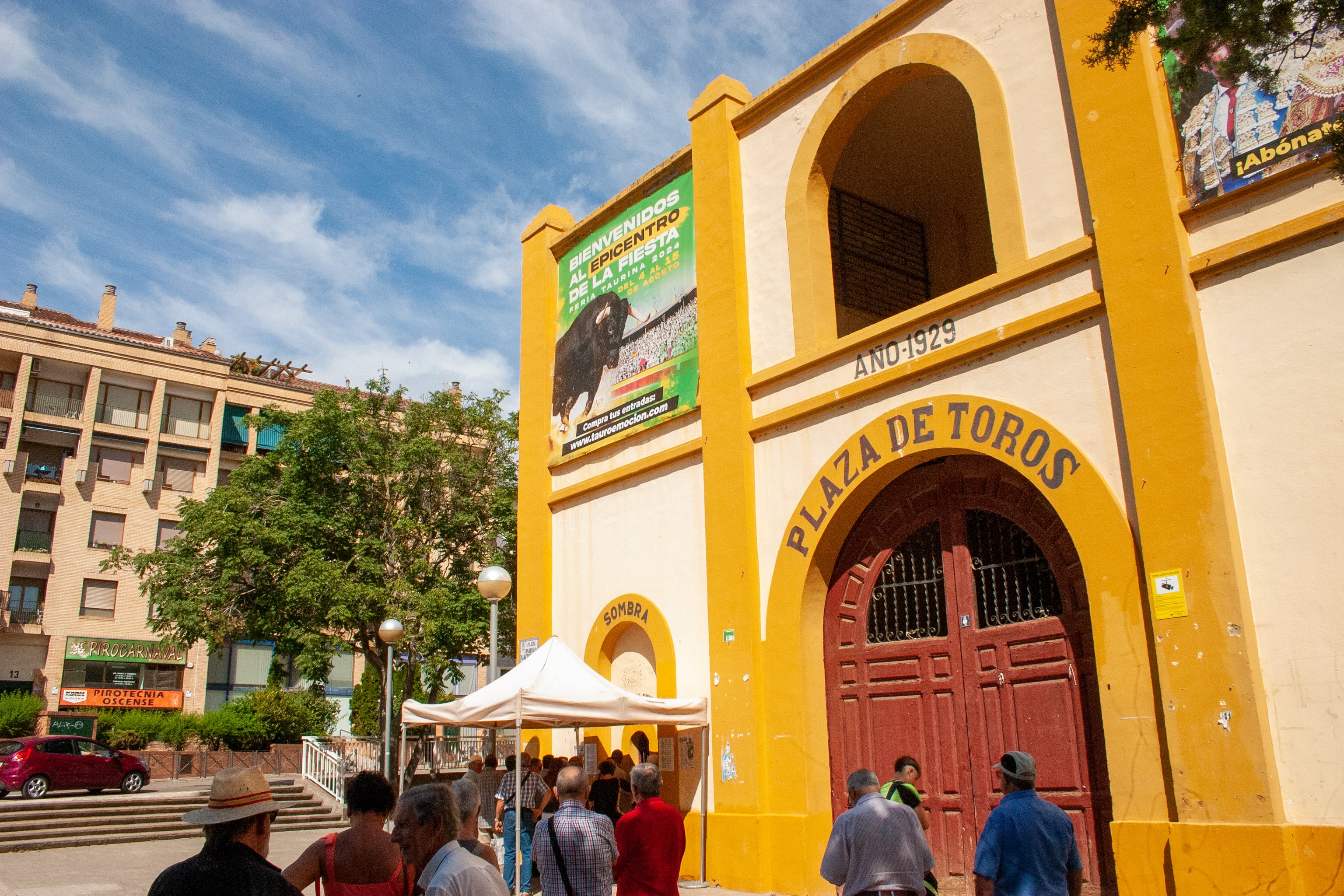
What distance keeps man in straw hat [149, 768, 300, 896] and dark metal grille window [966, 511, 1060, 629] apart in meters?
7.21

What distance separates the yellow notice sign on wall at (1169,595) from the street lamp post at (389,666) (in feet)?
35.7

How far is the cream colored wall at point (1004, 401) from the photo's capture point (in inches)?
331

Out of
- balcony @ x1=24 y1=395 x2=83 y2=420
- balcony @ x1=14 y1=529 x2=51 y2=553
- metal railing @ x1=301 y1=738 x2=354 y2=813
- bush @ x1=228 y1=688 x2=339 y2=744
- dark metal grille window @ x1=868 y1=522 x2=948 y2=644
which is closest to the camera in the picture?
dark metal grille window @ x1=868 y1=522 x2=948 y2=644

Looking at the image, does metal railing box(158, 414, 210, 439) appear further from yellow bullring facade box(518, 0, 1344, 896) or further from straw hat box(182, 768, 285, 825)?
straw hat box(182, 768, 285, 825)

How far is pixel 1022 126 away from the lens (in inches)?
372

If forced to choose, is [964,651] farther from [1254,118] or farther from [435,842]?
[435,842]

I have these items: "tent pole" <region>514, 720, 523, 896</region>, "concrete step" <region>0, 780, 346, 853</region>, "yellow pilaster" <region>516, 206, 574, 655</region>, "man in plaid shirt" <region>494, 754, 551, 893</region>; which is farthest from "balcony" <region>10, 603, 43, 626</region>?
"tent pole" <region>514, 720, 523, 896</region>

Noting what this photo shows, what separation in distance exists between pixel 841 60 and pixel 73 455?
132 feet

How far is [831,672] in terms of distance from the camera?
34.8 ft

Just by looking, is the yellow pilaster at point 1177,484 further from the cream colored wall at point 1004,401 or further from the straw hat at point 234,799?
the straw hat at point 234,799

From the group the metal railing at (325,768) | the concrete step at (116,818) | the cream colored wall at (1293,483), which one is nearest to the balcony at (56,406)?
the concrete step at (116,818)

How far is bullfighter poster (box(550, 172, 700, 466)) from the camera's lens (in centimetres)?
1295

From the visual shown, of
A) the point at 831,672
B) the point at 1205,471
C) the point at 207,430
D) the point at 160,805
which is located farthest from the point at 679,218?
the point at 207,430

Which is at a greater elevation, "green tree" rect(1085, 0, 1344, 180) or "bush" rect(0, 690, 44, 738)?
"green tree" rect(1085, 0, 1344, 180)
